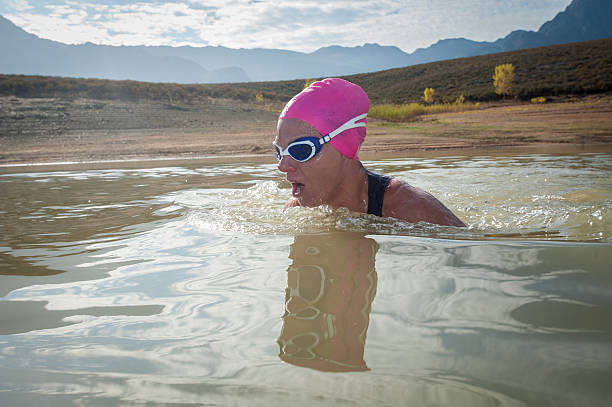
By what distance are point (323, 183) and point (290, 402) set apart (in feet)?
6.03

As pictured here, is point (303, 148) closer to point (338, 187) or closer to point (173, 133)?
point (338, 187)

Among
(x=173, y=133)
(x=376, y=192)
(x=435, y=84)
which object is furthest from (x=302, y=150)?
(x=435, y=84)

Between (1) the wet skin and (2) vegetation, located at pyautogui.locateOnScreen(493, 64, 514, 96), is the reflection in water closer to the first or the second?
(1) the wet skin

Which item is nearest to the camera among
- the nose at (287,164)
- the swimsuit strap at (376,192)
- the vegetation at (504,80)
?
the nose at (287,164)

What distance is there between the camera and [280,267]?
2029 millimetres

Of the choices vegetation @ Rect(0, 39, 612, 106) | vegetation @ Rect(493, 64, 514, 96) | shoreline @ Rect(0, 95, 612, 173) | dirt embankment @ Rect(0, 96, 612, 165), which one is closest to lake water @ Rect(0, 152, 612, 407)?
shoreline @ Rect(0, 95, 612, 173)

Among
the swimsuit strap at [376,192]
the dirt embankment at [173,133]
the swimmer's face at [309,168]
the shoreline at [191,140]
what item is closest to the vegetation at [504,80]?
the shoreline at [191,140]

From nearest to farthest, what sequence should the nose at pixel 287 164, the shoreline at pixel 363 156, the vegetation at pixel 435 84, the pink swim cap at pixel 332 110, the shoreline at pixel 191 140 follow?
the nose at pixel 287 164, the pink swim cap at pixel 332 110, the shoreline at pixel 363 156, the shoreline at pixel 191 140, the vegetation at pixel 435 84

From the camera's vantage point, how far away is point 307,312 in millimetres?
1464

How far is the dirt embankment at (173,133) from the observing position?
10.4 metres

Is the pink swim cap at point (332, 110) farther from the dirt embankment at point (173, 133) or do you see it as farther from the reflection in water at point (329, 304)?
the dirt embankment at point (173, 133)

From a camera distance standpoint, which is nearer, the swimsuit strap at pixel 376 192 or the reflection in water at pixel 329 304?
the reflection in water at pixel 329 304

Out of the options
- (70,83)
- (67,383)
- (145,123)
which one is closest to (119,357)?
(67,383)

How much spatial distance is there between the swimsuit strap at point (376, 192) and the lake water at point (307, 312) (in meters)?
0.11
